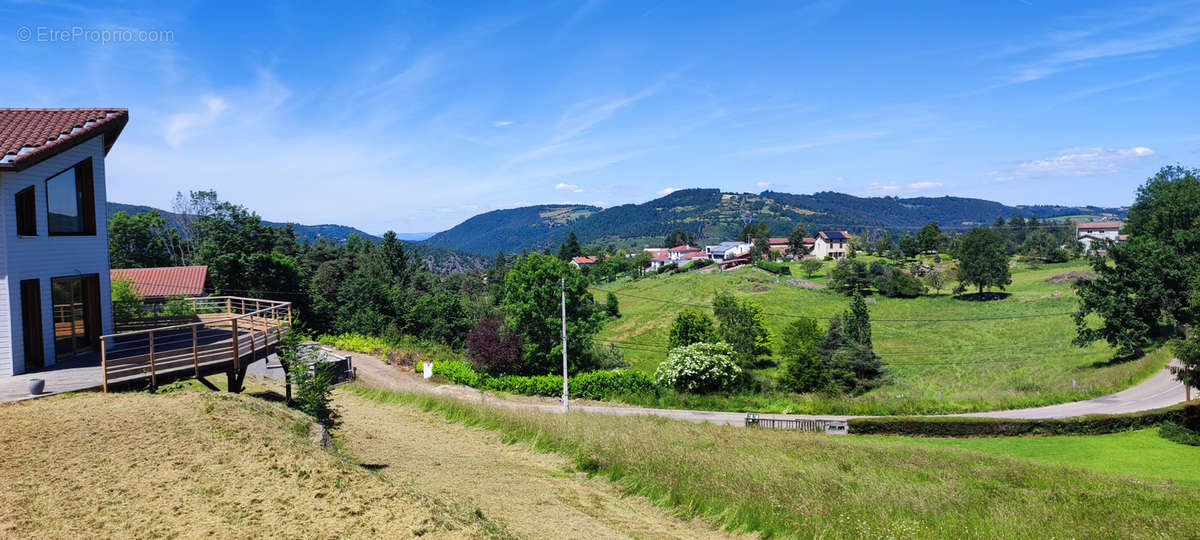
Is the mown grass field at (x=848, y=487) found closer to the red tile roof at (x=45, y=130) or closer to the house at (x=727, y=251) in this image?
the red tile roof at (x=45, y=130)

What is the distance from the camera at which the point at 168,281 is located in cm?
3422

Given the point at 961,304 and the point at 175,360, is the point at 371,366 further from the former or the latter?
the point at 961,304

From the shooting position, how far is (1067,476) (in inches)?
570

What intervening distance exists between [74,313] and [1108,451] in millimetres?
32826

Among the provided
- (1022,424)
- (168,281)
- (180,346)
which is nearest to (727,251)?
(1022,424)

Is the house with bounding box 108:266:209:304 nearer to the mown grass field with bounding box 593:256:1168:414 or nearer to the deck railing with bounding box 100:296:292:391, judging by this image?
the deck railing with bounding box 100:296:292:391

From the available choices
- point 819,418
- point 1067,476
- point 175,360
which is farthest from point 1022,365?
point 175,360

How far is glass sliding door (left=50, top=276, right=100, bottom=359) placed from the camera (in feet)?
44.4

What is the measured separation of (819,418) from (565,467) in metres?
17.6

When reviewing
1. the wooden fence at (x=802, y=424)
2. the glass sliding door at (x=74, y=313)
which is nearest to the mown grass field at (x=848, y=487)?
the wooden fence at (x=802, y=424)

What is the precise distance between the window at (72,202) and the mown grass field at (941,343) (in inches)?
990

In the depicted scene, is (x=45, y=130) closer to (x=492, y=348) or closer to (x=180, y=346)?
(x=180, y=346)

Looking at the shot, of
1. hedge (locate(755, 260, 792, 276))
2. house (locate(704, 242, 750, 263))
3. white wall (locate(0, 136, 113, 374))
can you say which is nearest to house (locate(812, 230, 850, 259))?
house (locate(704, 242, 750, 263))

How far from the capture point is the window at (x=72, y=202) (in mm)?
13570
